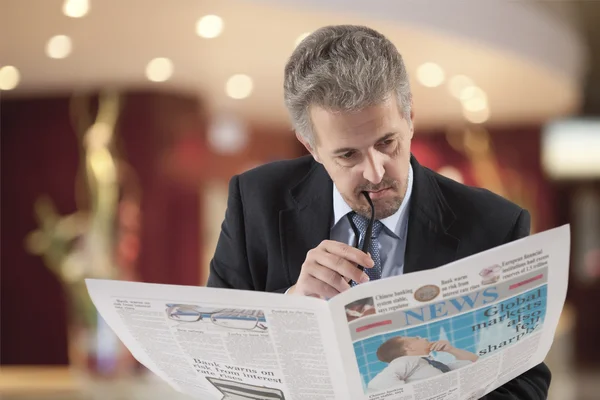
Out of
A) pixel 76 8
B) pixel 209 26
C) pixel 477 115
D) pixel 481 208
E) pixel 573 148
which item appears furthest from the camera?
pixel 573 148

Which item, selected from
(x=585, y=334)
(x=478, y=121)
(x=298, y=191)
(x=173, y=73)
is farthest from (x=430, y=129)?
(x=298, y=191)

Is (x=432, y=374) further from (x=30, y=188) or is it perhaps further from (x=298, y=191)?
(x=30, y=188)

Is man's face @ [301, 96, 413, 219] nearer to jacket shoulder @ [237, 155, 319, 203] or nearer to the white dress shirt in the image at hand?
the white dress shirt

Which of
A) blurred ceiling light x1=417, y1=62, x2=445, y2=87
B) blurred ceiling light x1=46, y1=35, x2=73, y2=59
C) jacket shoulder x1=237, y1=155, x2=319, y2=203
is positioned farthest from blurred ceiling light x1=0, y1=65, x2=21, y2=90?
jacket shoulder x1=237, y1=155, x2=319, y2=203

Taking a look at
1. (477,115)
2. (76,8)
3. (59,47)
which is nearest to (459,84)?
(477,115)

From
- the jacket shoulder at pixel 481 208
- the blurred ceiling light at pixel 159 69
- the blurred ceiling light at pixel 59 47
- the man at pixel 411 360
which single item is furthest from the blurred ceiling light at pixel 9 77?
the man at pixel 411 360

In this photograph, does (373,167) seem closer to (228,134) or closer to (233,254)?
(233,254)

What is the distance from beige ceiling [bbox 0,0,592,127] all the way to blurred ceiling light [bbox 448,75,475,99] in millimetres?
90

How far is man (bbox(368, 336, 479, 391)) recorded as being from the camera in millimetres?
1206

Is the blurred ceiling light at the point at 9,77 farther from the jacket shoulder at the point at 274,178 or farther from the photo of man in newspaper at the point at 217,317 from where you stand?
the photo of man in newspaper at the point at 217,317

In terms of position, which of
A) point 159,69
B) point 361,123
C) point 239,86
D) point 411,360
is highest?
point 159,69

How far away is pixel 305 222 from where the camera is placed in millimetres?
1587

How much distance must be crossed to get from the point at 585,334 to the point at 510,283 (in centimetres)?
1145

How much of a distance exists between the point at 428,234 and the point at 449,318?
34 cm
